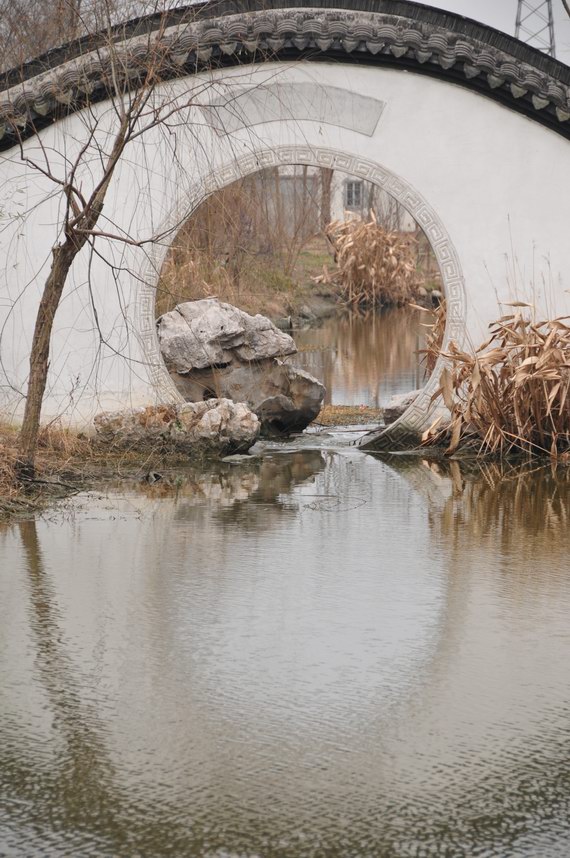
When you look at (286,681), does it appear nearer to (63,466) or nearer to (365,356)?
(63,466)

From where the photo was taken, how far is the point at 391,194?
1091cm

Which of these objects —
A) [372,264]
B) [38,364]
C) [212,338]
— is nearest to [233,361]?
[212,338]

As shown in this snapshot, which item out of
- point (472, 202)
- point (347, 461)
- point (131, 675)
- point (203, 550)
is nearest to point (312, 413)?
point (347, 461)

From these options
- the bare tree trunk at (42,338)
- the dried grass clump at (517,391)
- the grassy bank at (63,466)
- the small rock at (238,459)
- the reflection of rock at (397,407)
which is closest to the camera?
the grassy bank at (63,466)

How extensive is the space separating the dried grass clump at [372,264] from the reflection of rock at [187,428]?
62.8ft

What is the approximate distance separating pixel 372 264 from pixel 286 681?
25.3 metres

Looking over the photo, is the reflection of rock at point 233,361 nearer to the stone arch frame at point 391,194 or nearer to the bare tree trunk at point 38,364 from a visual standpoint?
the stone arch frame at point 391,194

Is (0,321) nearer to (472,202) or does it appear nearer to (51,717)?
(472,202)

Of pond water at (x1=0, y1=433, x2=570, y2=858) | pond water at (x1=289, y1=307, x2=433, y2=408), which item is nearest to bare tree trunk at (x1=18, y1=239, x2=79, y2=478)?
pond water at (x1=0, y1=433, x2=570, y2=858)

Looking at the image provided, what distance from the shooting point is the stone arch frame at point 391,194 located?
1077cm

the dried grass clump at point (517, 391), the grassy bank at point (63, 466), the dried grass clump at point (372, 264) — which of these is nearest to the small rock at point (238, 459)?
the grassy bank at point (63, 466)

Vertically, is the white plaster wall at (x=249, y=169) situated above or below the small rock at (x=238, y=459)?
above

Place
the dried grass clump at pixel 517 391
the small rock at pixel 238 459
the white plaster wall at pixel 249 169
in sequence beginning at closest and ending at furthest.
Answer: the dried grass clump at pixel 517 391 < the small rock at pixel 238 459 < the white plaster wall at pixel 249 169

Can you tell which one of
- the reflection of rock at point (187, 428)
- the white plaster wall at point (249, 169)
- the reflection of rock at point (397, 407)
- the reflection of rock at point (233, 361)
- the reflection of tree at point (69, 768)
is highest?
the white plaster wall at point (249, 169)
